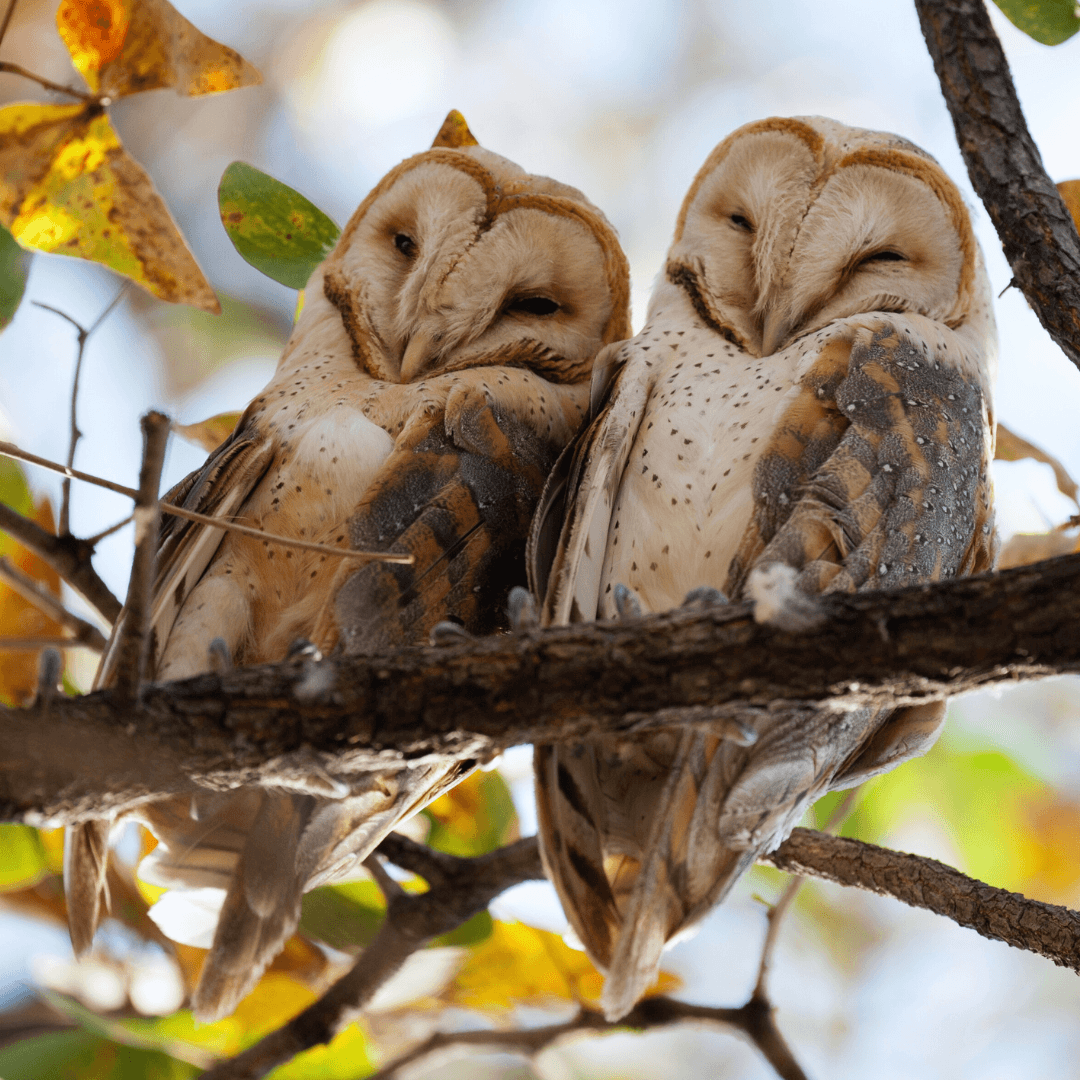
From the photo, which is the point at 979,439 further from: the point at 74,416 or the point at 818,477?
the point at 74,416

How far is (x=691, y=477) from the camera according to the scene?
143 cm

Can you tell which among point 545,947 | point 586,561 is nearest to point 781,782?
point 586,561

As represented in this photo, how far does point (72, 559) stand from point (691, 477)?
0.85 m

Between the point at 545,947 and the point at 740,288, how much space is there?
1329 millimetres

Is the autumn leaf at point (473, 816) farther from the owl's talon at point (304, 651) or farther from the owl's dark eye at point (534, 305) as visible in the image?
the owl's talon at point (304, 651)

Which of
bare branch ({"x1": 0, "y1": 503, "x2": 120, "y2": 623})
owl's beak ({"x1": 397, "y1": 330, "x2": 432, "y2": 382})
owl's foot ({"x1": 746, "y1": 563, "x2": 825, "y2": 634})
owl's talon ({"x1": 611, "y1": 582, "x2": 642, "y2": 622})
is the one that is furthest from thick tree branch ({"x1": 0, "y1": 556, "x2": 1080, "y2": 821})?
owl's beak ({"x1": 397, "y1": 330, "x2": 432, "y2": 382})

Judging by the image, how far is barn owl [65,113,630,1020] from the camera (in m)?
1.31

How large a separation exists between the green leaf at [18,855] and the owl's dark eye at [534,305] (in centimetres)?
120

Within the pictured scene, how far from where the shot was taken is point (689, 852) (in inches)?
48.7

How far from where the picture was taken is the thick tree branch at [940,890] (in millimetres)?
1356

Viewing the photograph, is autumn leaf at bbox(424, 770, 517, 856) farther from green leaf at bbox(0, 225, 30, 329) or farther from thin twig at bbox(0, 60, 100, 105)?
thin twig at bbox(0, 60, 100, 105)

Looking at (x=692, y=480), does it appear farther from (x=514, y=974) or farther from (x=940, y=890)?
(x=514, y=974)

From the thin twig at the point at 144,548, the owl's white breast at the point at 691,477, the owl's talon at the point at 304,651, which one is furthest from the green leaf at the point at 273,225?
the thin twig at the point at 144,548

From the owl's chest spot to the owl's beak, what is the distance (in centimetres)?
35
